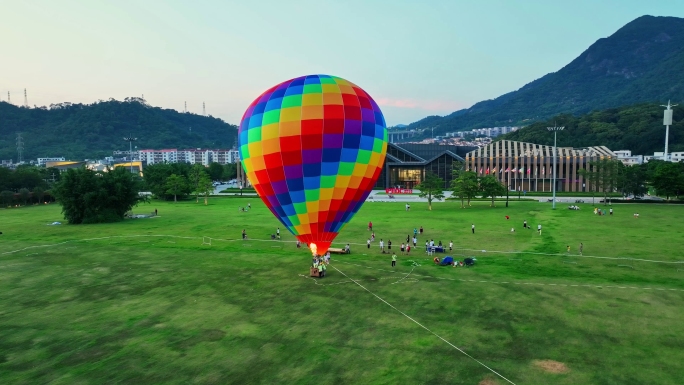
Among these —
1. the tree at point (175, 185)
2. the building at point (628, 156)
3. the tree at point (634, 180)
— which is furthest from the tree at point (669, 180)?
the building at point (628, 156)

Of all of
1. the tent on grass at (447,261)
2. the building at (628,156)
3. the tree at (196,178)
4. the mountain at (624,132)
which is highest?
the mountain at (624,132)

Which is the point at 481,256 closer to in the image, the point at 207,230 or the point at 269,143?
the point at 269,143

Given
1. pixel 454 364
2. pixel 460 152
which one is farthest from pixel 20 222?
pixel 460 152

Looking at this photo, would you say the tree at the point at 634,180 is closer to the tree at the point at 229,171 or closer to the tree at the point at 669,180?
the tree at the point at 669,180

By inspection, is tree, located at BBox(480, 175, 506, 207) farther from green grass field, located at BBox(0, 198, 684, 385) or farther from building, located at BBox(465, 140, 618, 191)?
building, located at BBox(465, 140, 618, 191)

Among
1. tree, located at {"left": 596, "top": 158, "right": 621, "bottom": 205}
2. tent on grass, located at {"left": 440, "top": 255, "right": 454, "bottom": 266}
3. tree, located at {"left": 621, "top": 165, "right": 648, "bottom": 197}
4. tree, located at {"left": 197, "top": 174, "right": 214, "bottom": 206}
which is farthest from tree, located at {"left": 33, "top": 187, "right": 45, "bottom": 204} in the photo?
tree, located at {"left": 621, "top": 165, "right": 648, "bottom": 197}

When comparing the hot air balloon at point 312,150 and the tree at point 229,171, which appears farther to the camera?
the tree at point 229,171

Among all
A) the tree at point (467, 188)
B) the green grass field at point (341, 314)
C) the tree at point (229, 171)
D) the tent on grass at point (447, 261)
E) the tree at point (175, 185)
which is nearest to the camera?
the green grass field at point (341, 314)
